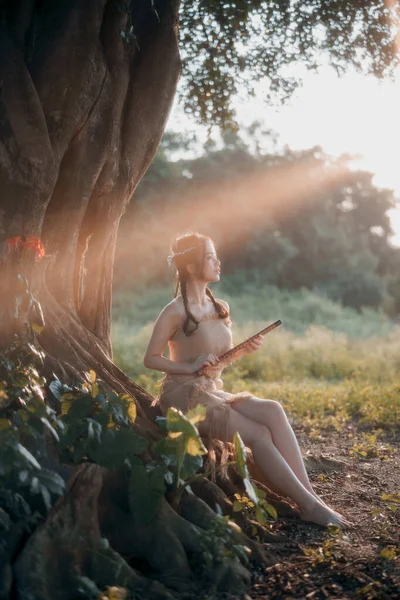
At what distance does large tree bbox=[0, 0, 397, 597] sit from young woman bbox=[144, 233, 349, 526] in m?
0.37

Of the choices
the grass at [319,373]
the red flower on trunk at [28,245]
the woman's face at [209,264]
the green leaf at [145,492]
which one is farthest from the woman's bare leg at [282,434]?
the red flower on trunk at [28,245]

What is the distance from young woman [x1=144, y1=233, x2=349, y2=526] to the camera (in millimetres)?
4883

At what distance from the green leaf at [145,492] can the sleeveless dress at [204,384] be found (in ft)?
3.66

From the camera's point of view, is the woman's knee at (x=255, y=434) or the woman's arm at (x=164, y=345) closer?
the woman's knee at (x=255, y=434)

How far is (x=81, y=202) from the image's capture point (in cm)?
557

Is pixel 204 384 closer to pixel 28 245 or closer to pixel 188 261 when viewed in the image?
pixel 188 261

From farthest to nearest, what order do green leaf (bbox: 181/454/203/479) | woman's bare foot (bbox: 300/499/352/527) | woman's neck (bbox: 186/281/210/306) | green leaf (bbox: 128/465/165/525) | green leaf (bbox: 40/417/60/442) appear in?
woman's neck (bbox: 186/281/210/306)
woman's bare foot (bbox: 300/499/352/527)
green leaf (bbox: 181/454/203/479)
green leaf (bbox: 128/465/165/525)
green leaf (bbox: 40/417/60/442)

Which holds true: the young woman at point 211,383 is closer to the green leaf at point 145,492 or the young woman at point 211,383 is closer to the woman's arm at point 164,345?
the woman's arm at point 164,345

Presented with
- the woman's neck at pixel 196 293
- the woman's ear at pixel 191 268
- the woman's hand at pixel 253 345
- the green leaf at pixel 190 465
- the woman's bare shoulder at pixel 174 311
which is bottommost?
the green leaf at pixel 190 465

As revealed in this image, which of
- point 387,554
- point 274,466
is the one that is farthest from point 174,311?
point 387,554

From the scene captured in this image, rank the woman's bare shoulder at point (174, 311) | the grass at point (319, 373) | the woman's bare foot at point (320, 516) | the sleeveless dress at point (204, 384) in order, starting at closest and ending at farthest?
1. the woman's bare foot at point (320, 516)
2. the sleeveless dress at point (204, 384)
3. the woman's bare shoulder at point (174, 311)
4. the grass at point (319, 373)

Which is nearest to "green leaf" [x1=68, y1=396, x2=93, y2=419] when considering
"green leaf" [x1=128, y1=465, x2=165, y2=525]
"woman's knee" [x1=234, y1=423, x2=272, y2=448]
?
"green leaf" [x1=128, y1=465, x2=165, y2=525]

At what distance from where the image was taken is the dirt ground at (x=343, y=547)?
377 cm

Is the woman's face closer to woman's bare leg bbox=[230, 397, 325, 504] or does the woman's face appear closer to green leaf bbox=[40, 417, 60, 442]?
woman's bare leg bbox=[230, 397, 325, 504]
